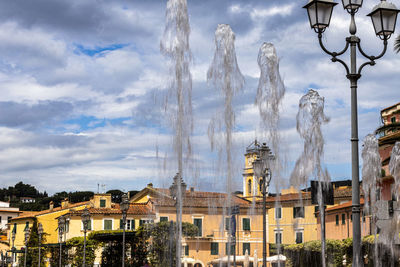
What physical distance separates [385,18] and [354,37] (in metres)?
0.66

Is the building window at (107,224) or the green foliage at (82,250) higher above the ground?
the building window at (107,224)

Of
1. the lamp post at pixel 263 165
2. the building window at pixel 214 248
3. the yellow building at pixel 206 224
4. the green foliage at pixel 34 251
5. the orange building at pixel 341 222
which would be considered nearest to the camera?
the lamp post at pixel 263 165

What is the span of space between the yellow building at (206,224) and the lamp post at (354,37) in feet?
140

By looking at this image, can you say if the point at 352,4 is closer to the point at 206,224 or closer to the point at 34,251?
the point at 206,224

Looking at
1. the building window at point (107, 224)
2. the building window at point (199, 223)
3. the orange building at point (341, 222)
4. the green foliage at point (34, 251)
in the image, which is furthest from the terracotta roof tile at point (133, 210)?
the orange building at point (341, 222)

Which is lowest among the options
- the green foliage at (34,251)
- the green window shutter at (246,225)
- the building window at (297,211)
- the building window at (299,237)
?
the green foliage at (34,251)

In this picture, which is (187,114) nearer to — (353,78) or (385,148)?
(353,78)

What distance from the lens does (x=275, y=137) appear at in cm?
2003

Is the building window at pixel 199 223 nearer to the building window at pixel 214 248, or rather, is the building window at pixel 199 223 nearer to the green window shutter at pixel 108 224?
the building window at pixel 214 248

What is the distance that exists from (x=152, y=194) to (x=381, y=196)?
29.4 m

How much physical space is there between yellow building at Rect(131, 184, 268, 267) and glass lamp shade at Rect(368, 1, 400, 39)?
43120 millimetres

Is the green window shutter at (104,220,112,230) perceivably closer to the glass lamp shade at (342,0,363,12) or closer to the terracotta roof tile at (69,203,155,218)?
the terracotta roof tile at (69,203,155,218)

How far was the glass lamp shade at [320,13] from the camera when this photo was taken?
29.7 ft

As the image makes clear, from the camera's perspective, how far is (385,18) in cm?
934
